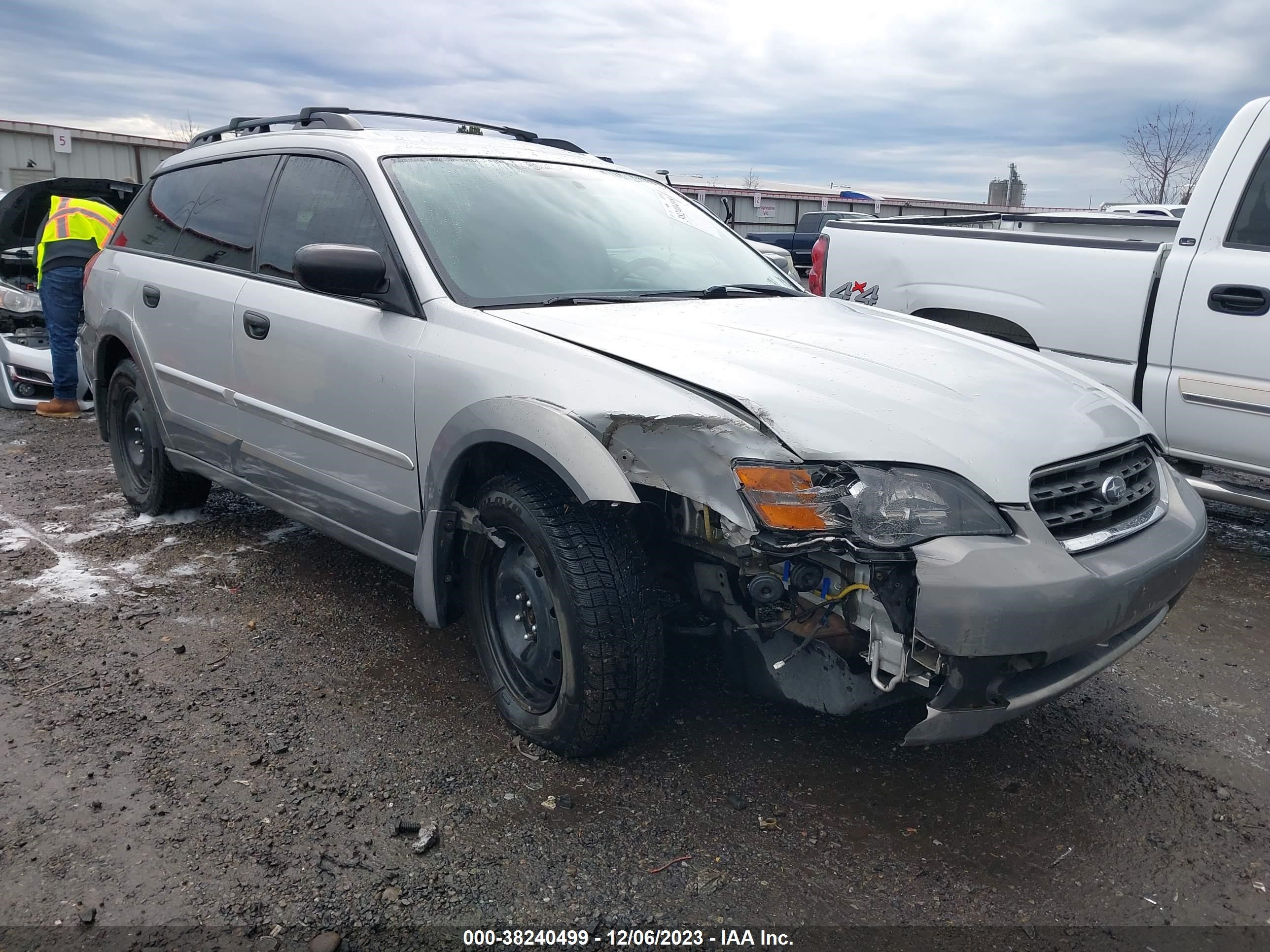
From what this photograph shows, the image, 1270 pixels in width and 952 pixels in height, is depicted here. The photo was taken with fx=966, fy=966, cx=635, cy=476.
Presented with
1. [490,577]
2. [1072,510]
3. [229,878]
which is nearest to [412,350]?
[490,577]

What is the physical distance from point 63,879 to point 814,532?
1.92 m

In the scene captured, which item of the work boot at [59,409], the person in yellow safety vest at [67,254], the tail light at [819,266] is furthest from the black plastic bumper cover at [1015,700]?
the work boot at [59,409]

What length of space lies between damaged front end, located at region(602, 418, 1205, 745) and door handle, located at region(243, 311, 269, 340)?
179cm

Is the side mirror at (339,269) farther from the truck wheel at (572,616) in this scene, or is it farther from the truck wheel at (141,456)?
the truck wheel at (141,456)

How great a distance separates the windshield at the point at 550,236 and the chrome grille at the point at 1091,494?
1.43m

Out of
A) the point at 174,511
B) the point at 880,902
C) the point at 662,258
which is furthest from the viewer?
the point at 174,511

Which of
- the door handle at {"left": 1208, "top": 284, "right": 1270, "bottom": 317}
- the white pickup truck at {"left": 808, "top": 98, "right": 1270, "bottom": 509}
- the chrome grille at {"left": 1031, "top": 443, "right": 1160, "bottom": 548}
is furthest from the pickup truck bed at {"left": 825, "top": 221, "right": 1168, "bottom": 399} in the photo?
the chrome grille at {"left": 1031, "top": 443, "right": 1160, "bottom": 548}

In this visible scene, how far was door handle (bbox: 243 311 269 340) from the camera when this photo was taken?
11.6ft

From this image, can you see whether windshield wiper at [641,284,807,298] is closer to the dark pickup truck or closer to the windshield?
the windshield

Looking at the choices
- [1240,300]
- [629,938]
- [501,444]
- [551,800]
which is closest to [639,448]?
[501,444]

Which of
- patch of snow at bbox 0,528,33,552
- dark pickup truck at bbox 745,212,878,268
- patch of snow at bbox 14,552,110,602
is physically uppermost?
dark pickup truck at bbox 745,212,878,268

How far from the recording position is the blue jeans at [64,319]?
7453 mm

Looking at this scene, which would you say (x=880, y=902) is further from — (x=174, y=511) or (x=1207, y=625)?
(x=174, y=511)

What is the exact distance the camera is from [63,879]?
2250 mm
